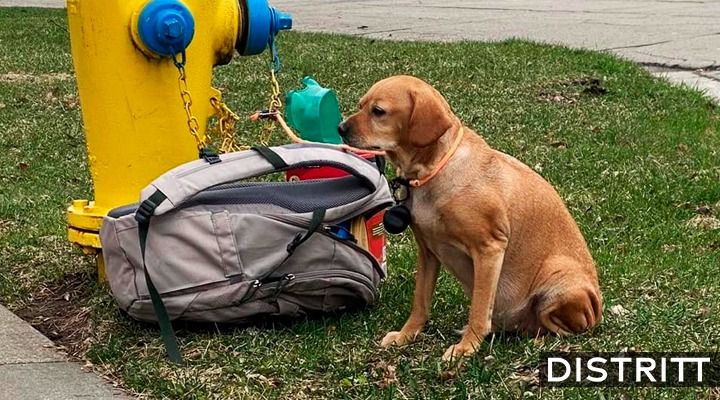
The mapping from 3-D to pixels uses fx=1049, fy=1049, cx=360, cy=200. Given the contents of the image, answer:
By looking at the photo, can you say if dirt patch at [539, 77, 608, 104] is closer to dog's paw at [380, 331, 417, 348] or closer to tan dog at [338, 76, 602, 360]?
tan dog at [338, 76, 602, 360]

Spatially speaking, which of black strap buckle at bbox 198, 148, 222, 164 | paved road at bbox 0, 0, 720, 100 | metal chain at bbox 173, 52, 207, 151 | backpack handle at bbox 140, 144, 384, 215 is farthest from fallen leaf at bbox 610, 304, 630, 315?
paved road at bbox 0, 0, 720, 100

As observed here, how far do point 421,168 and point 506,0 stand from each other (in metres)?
15.2

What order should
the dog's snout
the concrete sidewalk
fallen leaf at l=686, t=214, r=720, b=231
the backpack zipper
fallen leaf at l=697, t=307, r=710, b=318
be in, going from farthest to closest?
fallen leaf at l=686, t=214, r=720, b=231 → fallen leaf at l=697, t=307, r=710, b=318 → the backpack zipper → the dog's snout → the concrete sidewalk

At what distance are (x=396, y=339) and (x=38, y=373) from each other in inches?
49.4

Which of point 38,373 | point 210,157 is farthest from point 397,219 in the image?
point 38,373

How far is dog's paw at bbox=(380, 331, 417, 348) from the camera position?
3.72 metres

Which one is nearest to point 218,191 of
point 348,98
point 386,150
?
point 386,150

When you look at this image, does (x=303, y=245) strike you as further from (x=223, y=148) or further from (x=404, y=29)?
(x=404, y=29)

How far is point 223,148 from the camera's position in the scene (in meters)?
4.49

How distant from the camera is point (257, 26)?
4395 millimetres

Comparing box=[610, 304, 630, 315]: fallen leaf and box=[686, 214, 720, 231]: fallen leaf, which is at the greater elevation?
box=[610, 304, 630, 315]: fallen leaf

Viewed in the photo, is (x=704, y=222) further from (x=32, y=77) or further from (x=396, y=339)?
(x=32, y=77)

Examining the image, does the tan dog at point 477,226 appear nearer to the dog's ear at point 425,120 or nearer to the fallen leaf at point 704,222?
the dog's ear at point 425,120

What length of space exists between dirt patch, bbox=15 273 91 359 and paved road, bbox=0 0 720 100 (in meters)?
6.23
